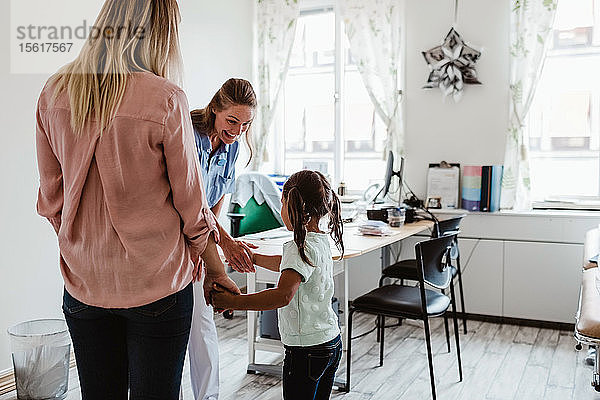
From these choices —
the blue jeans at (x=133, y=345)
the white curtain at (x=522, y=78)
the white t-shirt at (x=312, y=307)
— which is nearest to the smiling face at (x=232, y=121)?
the white t-shirt at (x=312, y=307)

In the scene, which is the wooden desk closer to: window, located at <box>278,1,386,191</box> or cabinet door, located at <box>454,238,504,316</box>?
cabinet door, located at <box>454,238,504,316</box>

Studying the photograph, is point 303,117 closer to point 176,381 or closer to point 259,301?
point 259,301

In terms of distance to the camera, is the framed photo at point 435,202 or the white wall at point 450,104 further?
the framed photo at point 435,202

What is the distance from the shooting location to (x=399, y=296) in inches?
123

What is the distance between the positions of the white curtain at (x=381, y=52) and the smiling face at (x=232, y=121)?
2433 millimetres

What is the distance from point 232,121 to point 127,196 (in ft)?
3.88

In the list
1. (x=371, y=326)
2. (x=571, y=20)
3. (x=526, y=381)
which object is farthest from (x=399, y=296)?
(x=571, y=20)

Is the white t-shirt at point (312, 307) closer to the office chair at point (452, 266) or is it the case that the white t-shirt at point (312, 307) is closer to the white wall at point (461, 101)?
the office chair at point (452, 266)

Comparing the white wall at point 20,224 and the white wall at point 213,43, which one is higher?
the white wall at point 213,43

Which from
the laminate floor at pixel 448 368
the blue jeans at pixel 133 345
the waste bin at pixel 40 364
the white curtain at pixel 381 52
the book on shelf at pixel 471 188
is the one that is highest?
the white curtain at pixel 381 52

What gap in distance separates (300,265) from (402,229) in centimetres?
211

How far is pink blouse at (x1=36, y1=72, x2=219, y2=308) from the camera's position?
4.26 ft

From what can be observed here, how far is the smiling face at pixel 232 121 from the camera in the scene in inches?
95.4

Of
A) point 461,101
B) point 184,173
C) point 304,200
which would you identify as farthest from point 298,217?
point 461,101
